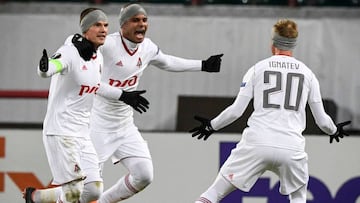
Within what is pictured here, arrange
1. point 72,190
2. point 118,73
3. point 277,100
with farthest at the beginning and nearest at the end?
point 118,73 < point 72,190 < point 277,100

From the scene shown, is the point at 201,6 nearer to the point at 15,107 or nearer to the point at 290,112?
the point at 15,107

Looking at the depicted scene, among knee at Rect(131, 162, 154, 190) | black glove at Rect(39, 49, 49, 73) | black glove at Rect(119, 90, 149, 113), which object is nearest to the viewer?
black glove at Rect(39, 49, 49, 73)

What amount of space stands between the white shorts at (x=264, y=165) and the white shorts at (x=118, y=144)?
1.02 m

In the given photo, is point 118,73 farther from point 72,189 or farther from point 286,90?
point 286,90

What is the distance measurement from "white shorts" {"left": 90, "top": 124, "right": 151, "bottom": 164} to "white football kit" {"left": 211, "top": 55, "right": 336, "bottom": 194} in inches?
41.2

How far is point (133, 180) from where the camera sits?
1024cm

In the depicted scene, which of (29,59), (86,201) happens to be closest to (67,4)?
(29,59)

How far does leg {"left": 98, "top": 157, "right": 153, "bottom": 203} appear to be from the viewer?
10.2 m

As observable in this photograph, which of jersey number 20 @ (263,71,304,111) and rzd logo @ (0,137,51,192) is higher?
jersey number 20 @ (263,71,304,111)

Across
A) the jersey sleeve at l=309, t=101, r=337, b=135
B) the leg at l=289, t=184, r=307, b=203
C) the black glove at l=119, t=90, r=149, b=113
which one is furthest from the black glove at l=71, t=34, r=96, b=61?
the leg at l=289, t=184, r=307, b=203

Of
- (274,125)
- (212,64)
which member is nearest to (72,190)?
(274,125)

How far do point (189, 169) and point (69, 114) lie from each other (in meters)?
2.96

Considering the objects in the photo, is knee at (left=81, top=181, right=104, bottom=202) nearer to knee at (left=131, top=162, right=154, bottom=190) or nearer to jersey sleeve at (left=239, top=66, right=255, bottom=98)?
knee at (left=131, top=162, right=154, bottom=190)

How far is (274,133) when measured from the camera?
932cm
